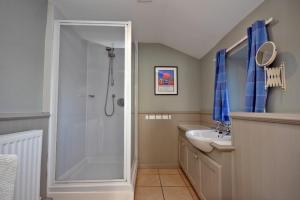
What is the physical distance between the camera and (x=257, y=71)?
143cm

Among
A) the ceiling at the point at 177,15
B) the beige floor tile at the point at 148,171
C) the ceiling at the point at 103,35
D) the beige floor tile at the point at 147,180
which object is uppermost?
the ceiling at the point at 177,15

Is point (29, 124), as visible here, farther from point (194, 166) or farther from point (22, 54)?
point (194, 166)

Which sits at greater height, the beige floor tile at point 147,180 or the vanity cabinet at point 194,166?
the vanity cabinet at point 194,166

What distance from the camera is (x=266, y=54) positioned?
1363 mm

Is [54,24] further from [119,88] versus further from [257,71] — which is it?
[257,71]

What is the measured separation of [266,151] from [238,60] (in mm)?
1545

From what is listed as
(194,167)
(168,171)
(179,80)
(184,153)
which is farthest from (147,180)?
(179,80)

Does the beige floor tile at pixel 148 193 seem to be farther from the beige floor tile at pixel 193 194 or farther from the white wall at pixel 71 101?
the white wall at pixel 71 101

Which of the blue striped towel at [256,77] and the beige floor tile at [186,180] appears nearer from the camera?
the blue striped towel at [256,77]

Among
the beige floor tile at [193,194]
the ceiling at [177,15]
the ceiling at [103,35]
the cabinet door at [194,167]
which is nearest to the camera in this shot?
the ceiling at [177,15]

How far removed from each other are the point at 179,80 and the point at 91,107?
5.40ft

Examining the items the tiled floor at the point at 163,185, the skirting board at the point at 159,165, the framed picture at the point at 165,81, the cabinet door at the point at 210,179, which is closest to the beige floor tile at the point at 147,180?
the tiled floor at the point at 163,185

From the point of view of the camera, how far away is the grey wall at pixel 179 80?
317 cm

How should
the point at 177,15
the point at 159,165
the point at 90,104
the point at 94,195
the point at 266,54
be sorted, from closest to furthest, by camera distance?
the point at 266,54
the point at 94,195
the point at 177,15
the point at 90,104
the point at 159,165
